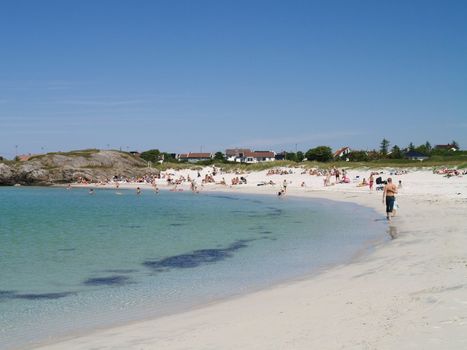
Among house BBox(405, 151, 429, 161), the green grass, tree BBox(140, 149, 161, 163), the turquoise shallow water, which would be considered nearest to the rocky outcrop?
the green grass

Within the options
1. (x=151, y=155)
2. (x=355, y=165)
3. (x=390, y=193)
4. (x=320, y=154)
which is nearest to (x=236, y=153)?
(x=151, y=155)

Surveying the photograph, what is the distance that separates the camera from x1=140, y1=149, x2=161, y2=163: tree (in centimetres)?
12571

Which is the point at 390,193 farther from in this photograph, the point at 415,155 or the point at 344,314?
the point at 415,155

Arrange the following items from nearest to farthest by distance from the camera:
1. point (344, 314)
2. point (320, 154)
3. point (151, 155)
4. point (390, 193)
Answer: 1. point (344, 314)
2. point (390, 193)
3. point (320, 154)
4. point (151, 155)

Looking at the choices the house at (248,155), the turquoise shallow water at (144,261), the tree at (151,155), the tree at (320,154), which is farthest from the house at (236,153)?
the turquoise shallow water at (144,261)

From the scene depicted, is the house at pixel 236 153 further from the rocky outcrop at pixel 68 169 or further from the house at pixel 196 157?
the rocky outcrop at pixel 68 169

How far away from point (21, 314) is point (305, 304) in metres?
5.49

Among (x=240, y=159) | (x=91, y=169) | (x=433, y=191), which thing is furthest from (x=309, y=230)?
(x=240, y=159)

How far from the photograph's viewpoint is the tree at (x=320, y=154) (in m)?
100

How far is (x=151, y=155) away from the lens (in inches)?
5027

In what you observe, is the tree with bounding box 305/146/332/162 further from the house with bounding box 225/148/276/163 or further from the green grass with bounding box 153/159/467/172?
the house with bounding box 225/148/276/163

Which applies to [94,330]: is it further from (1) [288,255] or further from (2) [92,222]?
(2) [92,222]

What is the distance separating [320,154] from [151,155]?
4787cm

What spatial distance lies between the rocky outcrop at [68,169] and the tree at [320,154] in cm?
3289
